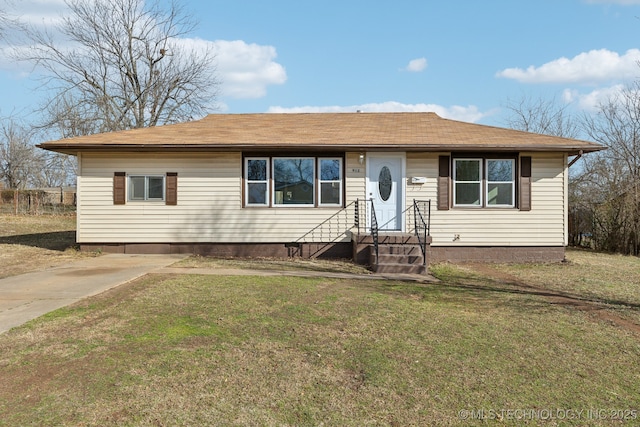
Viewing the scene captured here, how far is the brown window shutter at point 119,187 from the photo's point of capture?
37.5 ft

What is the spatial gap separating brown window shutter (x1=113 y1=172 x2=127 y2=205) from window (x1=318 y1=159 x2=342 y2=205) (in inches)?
201

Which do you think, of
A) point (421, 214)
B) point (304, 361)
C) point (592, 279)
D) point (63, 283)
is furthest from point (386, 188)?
point (304, 361)

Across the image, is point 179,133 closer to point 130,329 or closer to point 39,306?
point 39,306

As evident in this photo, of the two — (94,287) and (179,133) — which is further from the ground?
(179,133)

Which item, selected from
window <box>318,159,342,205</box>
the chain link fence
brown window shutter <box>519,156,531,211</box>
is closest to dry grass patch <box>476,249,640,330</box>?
brown window shutter <box>519,156,531,211</box>

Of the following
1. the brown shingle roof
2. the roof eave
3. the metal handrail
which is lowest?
the metal handrail

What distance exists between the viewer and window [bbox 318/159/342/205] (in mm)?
11562

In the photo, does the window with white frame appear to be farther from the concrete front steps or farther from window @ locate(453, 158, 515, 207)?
the concrete front steps

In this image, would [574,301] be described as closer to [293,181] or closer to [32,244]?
[293,181]

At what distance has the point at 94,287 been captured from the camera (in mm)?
6816

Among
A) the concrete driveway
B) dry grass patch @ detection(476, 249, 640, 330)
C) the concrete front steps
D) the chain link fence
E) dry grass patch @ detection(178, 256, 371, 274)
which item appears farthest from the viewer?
the chain link fence

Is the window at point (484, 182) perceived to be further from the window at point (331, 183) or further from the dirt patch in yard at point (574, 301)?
the window at point (331, 183)

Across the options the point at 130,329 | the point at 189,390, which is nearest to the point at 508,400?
the point at 189,390

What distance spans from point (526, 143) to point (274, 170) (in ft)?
21.0
